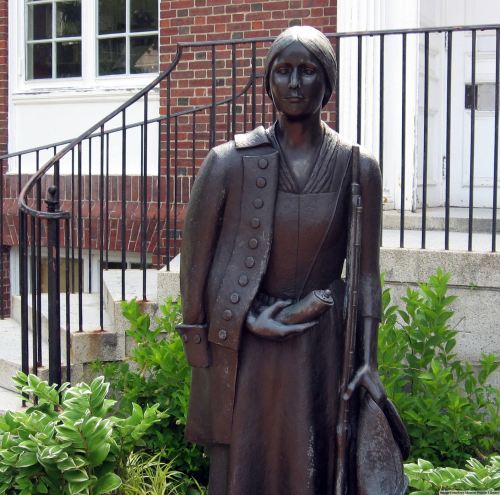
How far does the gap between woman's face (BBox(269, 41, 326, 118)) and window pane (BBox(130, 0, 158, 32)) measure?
19.4 ft

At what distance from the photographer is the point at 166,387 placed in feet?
15.4

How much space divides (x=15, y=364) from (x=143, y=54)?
11.9ft

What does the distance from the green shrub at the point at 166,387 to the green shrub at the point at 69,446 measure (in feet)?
1.28

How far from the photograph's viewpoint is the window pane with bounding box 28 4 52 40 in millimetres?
9023

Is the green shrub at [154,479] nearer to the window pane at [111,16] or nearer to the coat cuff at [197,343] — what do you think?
the coat cuff at [197,343]

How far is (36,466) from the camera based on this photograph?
3971mm

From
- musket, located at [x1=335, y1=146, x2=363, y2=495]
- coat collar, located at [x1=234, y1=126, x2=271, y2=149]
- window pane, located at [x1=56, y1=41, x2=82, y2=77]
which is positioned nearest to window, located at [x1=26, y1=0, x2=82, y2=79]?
window pane, located at [x1=56, y1=41, x2=82, y2=77]

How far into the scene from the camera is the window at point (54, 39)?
8852 mm

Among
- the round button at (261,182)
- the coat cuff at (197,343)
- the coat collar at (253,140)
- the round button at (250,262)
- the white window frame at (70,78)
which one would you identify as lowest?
the coat cuff at (197,343)

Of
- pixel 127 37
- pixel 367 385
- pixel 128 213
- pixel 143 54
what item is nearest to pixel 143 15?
pixel 127 37

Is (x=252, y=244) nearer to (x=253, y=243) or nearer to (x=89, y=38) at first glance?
(x=253, y=243)

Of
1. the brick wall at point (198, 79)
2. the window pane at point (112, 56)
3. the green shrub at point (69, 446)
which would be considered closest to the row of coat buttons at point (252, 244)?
the green shrub at point (69, 446)

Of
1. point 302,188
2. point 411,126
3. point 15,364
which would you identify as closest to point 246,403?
point 302,188

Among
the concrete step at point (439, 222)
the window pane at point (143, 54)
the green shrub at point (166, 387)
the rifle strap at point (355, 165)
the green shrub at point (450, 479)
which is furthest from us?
the window pane at point (143, 54)
